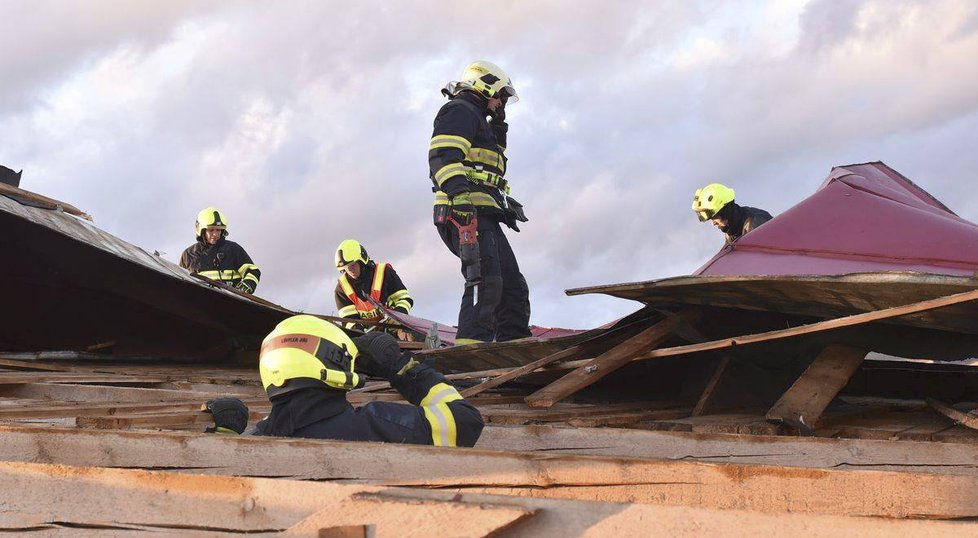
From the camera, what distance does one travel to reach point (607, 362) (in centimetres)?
499

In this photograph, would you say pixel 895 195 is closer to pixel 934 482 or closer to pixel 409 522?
pixel 934 482

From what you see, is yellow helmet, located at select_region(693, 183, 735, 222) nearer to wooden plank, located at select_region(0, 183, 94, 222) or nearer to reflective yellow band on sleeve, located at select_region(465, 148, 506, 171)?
reflective yellow band on sleeve, located at select_region(465, 148, 506, 171)

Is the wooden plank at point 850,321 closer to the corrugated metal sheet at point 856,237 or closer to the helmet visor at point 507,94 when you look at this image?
the corrugated metal sheet at point 856,237

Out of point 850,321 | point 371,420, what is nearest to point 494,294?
point 850,321

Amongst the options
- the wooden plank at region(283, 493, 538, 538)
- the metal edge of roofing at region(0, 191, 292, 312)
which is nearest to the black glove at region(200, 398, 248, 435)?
the wooden plank at region(283, 493, 538, 538)

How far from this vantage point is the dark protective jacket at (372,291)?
33.7ft

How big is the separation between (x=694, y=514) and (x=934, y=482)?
0.71m

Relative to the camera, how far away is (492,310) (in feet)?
23.8

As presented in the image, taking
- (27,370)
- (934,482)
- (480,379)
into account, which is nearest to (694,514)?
(934,482)

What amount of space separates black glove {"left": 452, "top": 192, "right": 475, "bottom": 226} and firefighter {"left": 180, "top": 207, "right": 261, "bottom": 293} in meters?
4.42

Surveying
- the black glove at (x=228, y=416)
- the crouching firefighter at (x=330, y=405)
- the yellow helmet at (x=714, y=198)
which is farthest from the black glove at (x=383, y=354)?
the yellow helmet at (x=714, y=198)

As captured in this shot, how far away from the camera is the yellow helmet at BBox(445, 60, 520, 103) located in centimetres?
751

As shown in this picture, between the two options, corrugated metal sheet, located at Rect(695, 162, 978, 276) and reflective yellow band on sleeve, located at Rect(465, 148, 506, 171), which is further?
reflective yellow band on sleeve, located at Rect(465, 148, 506, 171)

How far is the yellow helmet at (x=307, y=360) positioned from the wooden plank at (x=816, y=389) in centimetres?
185
